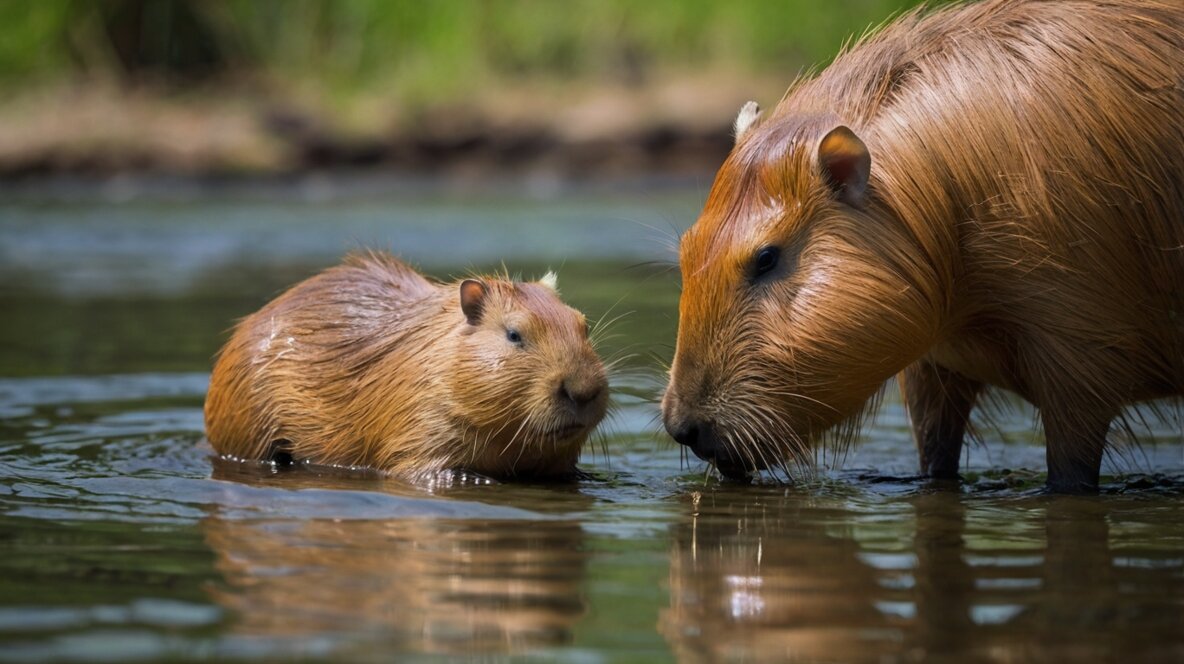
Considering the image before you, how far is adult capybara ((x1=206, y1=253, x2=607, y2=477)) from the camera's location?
6.05m

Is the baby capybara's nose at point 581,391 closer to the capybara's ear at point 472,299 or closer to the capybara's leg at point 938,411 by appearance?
the capybara's ear at point 472,299

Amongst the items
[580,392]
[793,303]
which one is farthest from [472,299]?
[793,303]

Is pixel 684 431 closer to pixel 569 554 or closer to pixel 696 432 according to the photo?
pixel 696 432

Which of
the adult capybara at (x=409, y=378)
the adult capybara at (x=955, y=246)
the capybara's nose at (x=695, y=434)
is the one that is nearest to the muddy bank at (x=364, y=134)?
the adult capybara at (x=409, y=378)

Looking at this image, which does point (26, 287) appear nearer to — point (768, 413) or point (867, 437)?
point (867, 437)

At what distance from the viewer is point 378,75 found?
2345 cm

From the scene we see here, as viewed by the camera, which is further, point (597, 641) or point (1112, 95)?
point (1112, 95)

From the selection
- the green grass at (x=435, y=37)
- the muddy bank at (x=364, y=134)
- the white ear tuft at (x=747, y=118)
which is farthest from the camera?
the green grass at (x=435, y=37)

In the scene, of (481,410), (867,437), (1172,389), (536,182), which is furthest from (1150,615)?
(536,182)

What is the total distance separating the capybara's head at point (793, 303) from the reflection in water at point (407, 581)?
746mm

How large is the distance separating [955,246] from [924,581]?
5.26ft

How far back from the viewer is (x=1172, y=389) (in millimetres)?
5609

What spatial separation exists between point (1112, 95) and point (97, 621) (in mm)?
3526

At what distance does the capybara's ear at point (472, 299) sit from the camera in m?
6.30
